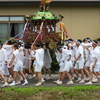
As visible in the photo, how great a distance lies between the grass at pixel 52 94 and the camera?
871 centimetres

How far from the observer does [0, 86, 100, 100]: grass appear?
871cm

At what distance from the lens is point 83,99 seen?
861cm

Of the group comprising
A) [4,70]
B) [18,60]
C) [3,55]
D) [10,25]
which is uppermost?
[10,25]

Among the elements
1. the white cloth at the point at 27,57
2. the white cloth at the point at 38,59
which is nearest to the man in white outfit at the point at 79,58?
the white cloth at the point at 38,59

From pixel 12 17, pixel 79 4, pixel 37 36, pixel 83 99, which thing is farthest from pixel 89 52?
pixel 12 17

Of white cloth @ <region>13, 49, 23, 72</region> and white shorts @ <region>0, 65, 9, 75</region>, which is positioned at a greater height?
white cloth @ <region>13, 49, 23, 72</region>

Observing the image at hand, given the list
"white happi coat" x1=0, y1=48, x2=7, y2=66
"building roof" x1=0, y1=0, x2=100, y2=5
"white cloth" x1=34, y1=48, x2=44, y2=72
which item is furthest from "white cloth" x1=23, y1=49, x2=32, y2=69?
"building roof" x1=0, y1=0, x2=100, y2=5

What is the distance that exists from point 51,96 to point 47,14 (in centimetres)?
383

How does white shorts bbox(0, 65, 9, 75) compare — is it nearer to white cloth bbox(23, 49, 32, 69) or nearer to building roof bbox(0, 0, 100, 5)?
white cloth bbox(23, 49, 32, 69)

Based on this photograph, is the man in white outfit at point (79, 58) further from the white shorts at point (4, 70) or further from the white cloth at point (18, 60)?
the white shorts at point (4, 70)

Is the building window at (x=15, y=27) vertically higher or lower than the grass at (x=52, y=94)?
higher

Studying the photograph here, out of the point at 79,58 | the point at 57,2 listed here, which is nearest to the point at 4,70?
the point at 79,58

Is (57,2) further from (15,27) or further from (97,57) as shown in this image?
(97,57)

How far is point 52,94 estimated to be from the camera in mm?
8875
